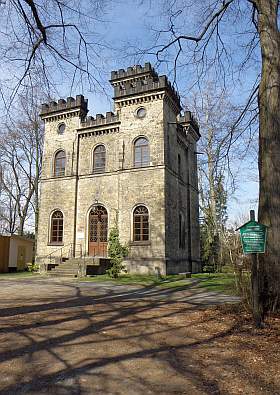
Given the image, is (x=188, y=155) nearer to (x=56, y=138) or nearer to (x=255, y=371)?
(x=56, y=138)

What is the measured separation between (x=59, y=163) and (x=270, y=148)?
19.8 m

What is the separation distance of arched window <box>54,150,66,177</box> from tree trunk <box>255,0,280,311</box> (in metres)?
18.7

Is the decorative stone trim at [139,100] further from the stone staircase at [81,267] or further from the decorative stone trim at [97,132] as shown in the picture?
the stone staircase at [81,267]

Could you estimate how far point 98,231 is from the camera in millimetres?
22984

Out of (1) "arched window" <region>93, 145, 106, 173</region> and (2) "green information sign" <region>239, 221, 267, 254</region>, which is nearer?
(2) "green information sign" <region>239, 221, 267, 254</region>

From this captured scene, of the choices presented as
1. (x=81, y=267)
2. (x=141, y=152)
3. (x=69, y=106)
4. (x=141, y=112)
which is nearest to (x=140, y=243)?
(x=81, y=267)

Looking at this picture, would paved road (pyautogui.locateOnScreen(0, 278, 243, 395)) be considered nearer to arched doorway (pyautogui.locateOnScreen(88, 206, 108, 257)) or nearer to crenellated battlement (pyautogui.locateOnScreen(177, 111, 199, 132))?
arched doorway (pyautogui.locateOnScreen(88, 206, 108, 257))

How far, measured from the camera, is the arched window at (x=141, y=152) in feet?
72.5

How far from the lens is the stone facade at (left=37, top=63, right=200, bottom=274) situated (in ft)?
69.0

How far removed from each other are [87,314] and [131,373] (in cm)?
378

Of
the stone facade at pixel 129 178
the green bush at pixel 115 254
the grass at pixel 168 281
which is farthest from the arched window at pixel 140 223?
the grass at pixel 168 281

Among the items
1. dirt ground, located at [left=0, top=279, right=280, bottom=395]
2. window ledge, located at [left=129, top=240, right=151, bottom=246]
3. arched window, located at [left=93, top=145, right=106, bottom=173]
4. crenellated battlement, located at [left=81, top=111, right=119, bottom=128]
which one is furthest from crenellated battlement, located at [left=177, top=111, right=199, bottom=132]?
dirt ground, located at [left=0, top=279, right=280, bottom=395]

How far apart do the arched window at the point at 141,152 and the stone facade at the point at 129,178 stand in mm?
162

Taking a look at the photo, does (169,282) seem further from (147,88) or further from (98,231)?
(147,88)
